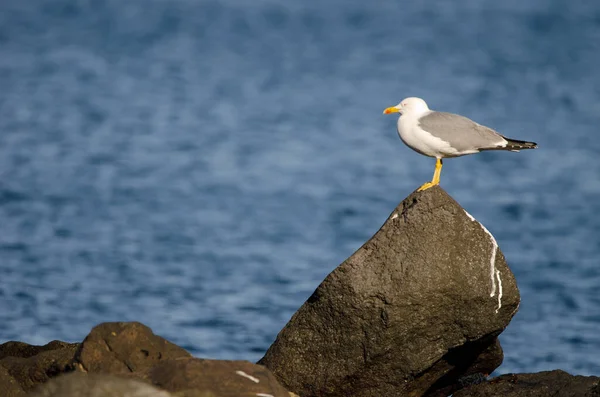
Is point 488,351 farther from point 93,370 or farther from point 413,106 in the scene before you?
point 93,370

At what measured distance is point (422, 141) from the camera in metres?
11.3

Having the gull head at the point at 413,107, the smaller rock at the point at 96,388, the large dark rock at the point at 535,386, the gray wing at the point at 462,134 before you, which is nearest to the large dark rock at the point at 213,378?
the smaller rock at the point at 96,388

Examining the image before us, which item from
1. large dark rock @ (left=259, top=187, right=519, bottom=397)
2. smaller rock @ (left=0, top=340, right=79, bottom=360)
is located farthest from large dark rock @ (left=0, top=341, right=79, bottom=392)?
large dark rock @ (left=259, top=187, right=519, bottom=397)

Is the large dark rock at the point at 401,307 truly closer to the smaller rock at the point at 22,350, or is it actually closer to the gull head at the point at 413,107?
the gull head at the point at 413,107

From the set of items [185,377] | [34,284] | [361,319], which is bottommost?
[185,377]

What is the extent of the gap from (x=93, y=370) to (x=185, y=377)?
1.22 meters

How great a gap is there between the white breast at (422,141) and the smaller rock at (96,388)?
4072mm

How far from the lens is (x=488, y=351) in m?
11.5

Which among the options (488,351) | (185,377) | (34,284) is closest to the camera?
(185,377)

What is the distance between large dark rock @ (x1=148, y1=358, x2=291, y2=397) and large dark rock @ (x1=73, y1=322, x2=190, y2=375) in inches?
24.0

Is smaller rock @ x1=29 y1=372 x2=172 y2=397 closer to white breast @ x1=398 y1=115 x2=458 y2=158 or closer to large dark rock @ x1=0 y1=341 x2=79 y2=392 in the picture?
large dark rock @ x1=0 y1=341 x2=79 y2=392

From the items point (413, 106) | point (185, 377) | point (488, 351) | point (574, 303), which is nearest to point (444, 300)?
point (488, 351)

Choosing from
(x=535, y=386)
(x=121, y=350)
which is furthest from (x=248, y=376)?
(x=535, y=386)

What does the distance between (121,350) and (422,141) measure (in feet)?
11.9
